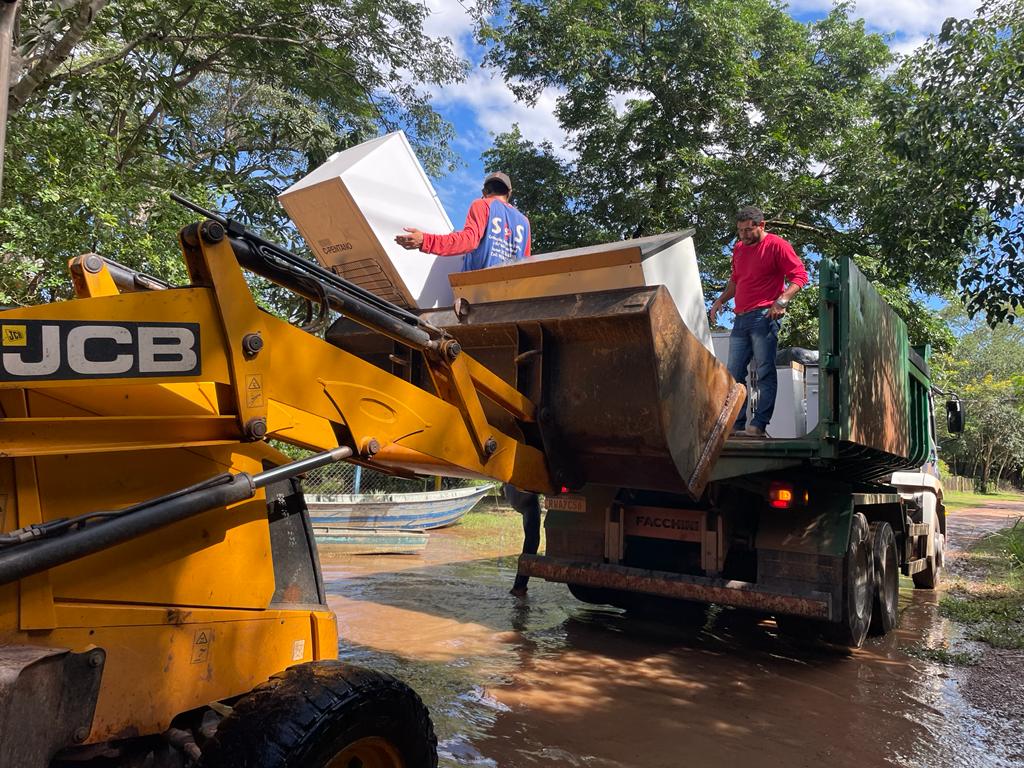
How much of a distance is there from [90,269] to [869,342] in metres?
4.96

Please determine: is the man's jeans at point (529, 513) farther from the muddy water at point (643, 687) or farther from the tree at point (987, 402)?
the tree at point (987, 402)

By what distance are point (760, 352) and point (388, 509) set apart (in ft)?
24.1

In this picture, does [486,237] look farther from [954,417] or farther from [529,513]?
[954,417]

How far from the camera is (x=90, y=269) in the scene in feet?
9.53

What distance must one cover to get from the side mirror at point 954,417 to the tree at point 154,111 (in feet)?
27.9

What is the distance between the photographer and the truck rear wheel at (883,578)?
248 inches

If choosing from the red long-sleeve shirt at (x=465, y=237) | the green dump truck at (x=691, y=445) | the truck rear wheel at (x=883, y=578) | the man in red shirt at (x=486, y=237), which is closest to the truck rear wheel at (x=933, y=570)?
the green dump truck at (x=691, y=445)

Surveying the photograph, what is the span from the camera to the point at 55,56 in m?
7.32

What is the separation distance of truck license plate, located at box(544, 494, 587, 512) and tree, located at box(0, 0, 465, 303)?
475cm

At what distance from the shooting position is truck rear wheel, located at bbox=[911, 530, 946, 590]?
9.01m

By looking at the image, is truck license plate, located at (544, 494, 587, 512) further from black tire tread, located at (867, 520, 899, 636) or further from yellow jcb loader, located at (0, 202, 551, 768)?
yellow jcb loader, located at (0, 202, 551, 768)

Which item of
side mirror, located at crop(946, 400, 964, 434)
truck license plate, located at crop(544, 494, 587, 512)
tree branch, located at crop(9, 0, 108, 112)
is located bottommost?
truck license plate, located at crop(544, 494, 587, 512)

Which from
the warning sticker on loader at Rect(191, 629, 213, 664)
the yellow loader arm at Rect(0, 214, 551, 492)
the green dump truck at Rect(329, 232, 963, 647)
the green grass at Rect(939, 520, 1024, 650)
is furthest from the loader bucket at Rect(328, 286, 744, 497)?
the green grass at Rect(939, 520, 1024, 650)

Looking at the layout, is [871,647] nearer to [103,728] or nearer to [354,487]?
[103,728]
